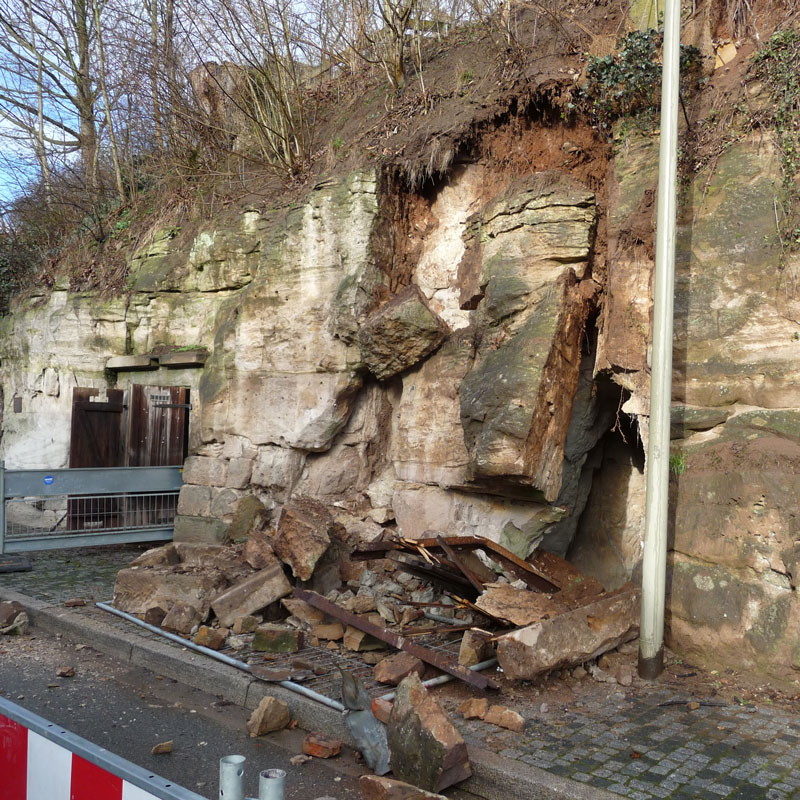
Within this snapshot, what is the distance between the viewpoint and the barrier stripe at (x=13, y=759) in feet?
7.27

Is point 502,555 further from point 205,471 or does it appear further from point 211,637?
point 205,471

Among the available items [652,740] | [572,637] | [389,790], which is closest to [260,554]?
[572,637]

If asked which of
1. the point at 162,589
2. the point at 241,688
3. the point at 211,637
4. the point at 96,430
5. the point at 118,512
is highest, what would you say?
the point at 96,430

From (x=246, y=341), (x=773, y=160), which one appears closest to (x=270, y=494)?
(x=246, y=341)

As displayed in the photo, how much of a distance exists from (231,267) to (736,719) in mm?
8168

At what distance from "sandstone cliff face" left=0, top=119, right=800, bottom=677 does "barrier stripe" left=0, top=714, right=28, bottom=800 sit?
15.8 feet

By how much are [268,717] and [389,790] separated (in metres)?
1.33

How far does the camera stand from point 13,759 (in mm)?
2260

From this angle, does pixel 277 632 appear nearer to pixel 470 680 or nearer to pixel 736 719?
pixel 470 680

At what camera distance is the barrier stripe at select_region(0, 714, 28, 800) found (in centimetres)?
221

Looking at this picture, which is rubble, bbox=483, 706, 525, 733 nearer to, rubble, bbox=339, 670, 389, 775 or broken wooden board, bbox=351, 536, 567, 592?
rubble, bbox=339, 670, 389, 775

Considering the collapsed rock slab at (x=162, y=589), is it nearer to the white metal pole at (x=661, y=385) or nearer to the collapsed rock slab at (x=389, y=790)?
the collapsed rock slab at (x=389, y=790)

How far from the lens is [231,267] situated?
1034cm

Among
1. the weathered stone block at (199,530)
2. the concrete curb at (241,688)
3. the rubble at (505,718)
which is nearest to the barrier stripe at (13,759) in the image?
the concrete curb at (241,688)
